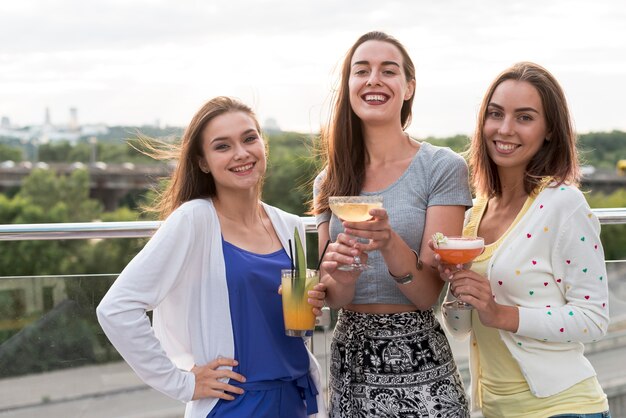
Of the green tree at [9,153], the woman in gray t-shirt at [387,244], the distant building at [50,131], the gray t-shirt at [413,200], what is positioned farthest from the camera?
the green tree at [9,153]

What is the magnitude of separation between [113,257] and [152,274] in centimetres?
5408

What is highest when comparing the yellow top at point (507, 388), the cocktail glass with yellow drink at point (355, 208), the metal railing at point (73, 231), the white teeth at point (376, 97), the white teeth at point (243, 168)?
the white teeth at point (376, 97)

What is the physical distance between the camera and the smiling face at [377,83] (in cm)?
270

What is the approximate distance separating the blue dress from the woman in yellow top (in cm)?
52

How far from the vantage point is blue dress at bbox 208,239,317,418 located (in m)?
2.54

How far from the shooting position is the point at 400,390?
2531 mm

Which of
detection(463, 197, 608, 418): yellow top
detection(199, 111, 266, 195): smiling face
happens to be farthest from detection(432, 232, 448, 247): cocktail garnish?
detection(199, 111, 266, 195): smiling face

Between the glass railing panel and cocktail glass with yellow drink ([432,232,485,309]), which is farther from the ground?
cocktail glass with yellow drink ([432,232,485,309])

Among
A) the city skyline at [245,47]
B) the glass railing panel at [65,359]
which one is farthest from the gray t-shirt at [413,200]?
the city skyline at [245,47]

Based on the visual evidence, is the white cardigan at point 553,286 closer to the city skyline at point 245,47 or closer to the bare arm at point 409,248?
the bare arm at point 409,248

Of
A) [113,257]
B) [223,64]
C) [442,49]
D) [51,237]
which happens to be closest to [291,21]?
[223,64]

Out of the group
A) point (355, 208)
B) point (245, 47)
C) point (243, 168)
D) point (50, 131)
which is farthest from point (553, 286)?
point (50, 131)

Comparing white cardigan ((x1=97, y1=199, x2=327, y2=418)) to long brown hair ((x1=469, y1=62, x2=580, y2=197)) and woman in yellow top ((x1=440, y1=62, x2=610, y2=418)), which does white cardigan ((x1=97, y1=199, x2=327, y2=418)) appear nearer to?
woman in yellow top ((x1=440, y1=62, x2=610, y2=418))

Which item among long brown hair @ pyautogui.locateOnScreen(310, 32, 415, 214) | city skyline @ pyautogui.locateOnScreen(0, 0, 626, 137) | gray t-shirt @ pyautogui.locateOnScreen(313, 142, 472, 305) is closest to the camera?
gray t-shirt @ pyautogui.locateOnScreen(313, 142, 472, 305)
